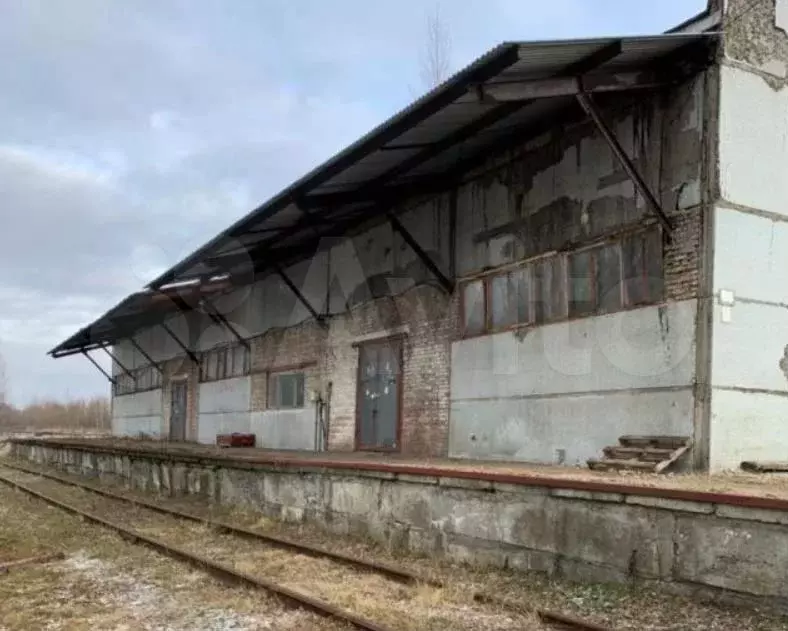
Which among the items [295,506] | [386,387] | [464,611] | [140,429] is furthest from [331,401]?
[140,429]

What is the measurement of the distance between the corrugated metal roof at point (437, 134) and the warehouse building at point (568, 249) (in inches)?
1.5

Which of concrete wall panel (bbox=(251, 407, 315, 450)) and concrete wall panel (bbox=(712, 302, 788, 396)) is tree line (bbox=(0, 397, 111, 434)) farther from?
concrete wall panel (bbox=(712, 302, 788, 396))

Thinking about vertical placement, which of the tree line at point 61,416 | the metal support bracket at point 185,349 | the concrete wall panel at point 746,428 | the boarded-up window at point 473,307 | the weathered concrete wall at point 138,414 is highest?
the boarded-up window at point 473,307

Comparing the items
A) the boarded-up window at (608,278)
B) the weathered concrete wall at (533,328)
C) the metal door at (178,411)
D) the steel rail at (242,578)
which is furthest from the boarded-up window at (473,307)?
the metal door at (178,411)

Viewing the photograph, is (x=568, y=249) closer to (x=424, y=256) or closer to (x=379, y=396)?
(x=424, y=256)

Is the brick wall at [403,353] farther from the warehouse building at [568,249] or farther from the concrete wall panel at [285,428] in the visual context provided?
the concrete wall panel at [285,428]

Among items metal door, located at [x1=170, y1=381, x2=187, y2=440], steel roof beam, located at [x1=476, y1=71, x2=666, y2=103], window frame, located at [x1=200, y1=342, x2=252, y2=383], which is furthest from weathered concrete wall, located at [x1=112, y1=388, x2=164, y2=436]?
steel roof beam, located at [x1=476, y1=71, x2=666, y2=103]

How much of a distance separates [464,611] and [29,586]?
436 centimetres

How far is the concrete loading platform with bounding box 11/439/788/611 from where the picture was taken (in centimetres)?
570

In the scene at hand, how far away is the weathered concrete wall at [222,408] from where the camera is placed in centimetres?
2028

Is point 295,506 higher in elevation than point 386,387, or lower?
lower

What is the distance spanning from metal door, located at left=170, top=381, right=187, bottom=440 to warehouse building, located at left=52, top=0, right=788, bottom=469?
1011 cm

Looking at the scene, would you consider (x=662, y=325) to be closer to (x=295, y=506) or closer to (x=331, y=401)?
(x=295, y=506)

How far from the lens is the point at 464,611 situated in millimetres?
6379
